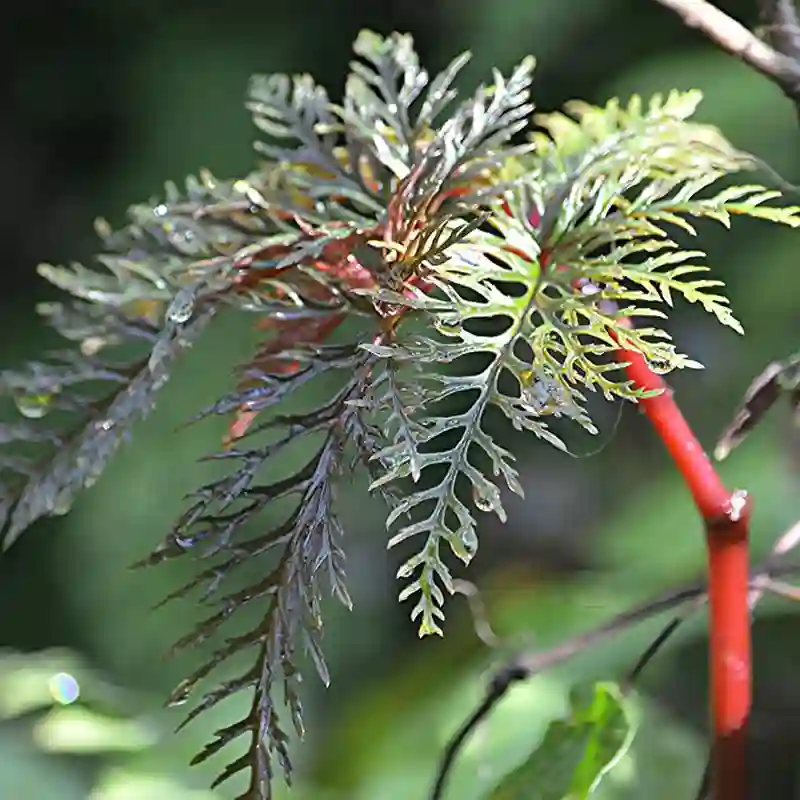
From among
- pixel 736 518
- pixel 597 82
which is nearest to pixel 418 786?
pixel 736 518

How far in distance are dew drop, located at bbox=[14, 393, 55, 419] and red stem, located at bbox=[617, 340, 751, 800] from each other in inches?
7.0

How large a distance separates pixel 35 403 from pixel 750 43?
25cm

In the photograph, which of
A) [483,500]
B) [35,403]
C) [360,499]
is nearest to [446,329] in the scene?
[483,500]

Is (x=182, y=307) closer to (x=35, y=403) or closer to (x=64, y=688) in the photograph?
(x=35, y=403)

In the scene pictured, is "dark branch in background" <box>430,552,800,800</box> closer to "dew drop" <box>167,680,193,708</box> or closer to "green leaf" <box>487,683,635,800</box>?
"green leaf" <box>487,683,635,800</box>

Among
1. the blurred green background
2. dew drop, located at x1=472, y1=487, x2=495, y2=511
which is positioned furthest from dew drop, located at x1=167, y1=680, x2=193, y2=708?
the blurred green background

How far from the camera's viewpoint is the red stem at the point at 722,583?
296 mm

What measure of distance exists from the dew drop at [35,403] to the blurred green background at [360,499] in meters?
0.23

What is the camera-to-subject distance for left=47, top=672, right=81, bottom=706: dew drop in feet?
1.77

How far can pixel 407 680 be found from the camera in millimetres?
720

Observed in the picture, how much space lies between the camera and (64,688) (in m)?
0.55

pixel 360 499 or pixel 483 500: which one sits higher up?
pixel 483 500

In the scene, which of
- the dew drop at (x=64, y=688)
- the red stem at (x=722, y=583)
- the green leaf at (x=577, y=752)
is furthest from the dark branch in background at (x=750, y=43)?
the dew drop at (x=64, y=688)

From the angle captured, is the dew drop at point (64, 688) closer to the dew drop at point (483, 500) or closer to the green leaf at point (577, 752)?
the green leaf at point (577, 752)
